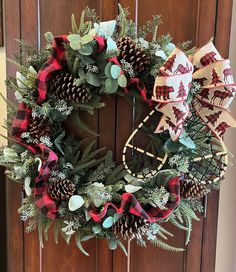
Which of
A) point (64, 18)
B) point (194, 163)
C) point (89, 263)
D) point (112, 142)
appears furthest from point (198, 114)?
point (89, 263)

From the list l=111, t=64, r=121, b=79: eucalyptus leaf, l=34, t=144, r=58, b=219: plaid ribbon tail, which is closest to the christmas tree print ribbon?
l=111, t=64, r=121, b=79: eucalyptus leaf

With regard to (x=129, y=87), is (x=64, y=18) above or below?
above

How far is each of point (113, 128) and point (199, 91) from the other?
0.98 ft

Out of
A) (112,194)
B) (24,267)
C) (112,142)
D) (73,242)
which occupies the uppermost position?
(112,142)

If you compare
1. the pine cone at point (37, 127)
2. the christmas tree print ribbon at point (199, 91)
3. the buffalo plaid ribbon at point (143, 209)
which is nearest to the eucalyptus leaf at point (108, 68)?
the christmas tree print ribbon at point (199, 91)

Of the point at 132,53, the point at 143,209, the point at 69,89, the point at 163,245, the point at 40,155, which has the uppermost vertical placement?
the point at 132,53

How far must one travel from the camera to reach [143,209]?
1.13 m

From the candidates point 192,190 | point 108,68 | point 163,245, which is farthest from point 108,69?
point 163,245

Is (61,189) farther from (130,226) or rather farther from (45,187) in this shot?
(130,226)

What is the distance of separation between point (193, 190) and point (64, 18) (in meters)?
0.69

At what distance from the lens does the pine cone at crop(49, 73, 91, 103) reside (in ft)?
3.52

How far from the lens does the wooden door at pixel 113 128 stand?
3.85 ft

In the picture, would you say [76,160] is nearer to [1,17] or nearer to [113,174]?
[113,174]

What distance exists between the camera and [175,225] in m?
1.24
